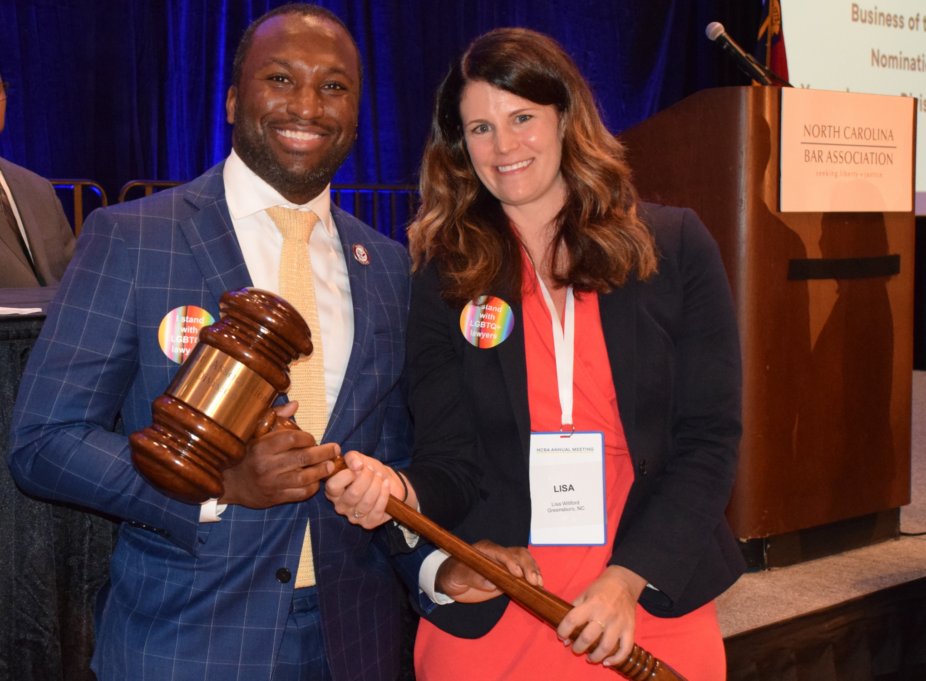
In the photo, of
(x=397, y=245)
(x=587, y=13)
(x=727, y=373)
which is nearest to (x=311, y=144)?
(x=397, y=245)

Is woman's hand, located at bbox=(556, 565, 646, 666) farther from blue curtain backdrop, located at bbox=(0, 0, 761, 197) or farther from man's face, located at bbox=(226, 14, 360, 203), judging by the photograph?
blue curtain backdrop, located at bbox=(0, 0, 761, 197)

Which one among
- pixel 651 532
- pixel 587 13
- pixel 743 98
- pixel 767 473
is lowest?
pixel 767 473

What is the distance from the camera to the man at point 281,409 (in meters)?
1.63

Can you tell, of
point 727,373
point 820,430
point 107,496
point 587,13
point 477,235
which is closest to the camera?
point 107,496

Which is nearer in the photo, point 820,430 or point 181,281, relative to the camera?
point 181,281

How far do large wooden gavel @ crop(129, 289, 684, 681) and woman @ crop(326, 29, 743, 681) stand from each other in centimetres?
55

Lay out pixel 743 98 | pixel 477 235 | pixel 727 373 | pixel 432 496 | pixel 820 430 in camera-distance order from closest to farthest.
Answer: pixel 432 496 < pixel 727 373 < pixel 477 235 < pixel 743 98 < pixel 820 430

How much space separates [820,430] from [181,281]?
2.89 m

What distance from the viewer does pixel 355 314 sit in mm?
1961

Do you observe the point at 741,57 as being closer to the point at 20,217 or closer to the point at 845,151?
the point at 845,151

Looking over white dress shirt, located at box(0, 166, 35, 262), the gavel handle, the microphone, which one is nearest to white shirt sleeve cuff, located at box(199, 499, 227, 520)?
the gavel handle

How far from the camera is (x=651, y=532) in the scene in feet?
6.23

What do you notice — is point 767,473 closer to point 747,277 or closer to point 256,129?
point 747,277

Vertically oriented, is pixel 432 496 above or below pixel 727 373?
below
